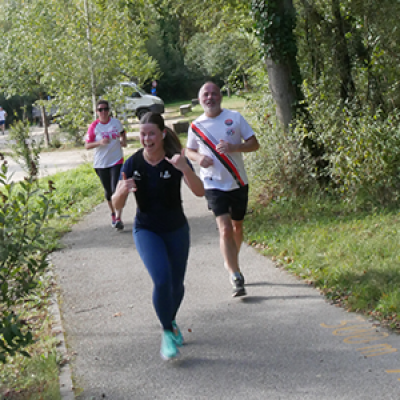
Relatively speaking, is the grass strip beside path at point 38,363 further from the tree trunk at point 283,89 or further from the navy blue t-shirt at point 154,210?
the tree trunk at point 283,89

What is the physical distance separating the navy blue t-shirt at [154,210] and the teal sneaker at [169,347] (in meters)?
0.80

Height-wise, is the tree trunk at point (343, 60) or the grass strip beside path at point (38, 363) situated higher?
the tree trunk at point (343, 60)

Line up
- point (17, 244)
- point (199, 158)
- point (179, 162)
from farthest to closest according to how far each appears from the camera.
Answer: point (199, 158) < point (179, 162) < point (17, 244)

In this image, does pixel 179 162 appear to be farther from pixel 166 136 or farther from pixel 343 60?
pixel 343 60

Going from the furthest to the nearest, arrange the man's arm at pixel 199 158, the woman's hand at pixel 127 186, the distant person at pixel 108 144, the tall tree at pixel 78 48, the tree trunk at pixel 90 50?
the tall tree at pixel 78 48
the tree trunk at pixel 90 50
the distant person at pixel 108 144
the man's arm at pixel 199 158
the woman's hand at pixel 127 186

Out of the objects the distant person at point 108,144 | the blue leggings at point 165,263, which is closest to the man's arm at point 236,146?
the blue leggings at point 165,263

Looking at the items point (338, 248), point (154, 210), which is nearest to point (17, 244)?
point (154, 210)

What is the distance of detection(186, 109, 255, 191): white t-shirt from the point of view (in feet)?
19.9

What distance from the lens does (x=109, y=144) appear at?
9.48 m

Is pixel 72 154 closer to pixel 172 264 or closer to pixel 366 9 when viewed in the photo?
pixel 366 9

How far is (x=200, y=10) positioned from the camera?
45.4 feet

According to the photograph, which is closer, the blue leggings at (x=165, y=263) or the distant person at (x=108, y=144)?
the blue leggings at (x=165, y=263)

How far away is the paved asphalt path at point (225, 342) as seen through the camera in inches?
163

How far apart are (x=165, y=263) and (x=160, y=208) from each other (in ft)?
1.41
